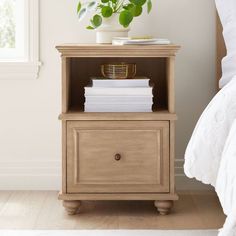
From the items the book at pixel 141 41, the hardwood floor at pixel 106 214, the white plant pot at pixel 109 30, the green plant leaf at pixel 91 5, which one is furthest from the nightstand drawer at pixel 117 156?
the green plant leaf at pixel 91 5

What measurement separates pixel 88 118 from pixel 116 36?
469 millimetres

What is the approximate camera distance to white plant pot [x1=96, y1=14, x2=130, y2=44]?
9.41 ft

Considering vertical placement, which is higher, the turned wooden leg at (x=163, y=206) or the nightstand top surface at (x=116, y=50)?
the nightstand top surface at (x=116, y=50)

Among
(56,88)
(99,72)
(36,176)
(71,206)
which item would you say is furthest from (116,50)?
(36,176)

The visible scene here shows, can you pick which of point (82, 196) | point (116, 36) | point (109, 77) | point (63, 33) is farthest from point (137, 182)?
point (63, 33)

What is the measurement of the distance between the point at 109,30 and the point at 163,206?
85 centimetres

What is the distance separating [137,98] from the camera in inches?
106

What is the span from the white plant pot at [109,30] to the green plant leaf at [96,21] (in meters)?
0.03

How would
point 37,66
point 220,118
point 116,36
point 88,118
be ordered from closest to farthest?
point 220,118 → point 88,118 → point 116,36 → point 37,66

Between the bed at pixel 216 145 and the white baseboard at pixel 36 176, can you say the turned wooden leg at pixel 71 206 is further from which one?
the bed at pixel 216 145

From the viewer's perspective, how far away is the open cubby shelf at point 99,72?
307 cm

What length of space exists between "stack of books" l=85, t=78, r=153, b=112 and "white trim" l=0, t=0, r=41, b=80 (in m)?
0.53

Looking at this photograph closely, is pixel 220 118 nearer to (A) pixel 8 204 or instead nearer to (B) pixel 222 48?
(B) pixel 222 48

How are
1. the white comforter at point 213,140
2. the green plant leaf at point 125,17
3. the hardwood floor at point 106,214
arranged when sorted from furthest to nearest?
the green plant leaf at point 125,17 < the hardwood floor at point 106,214 < the white comforter at point 213,140
